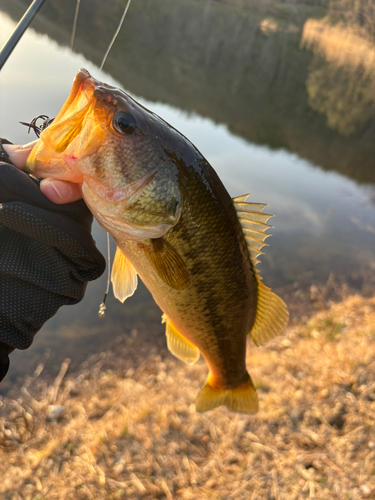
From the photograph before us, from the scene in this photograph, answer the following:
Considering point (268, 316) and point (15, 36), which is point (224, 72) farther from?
point (268, 316)

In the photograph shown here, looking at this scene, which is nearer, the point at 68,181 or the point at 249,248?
the point at 68,181

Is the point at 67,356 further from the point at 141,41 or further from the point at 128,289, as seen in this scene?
the point at 141,41

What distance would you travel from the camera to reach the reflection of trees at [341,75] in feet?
68.0

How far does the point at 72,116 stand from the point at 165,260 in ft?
2.76

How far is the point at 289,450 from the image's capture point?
308 centimetres

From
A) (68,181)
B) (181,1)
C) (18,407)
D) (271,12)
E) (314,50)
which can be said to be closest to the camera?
(68,181)

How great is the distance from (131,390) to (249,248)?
3242 millimetres

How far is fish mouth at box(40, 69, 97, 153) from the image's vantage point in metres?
1.45

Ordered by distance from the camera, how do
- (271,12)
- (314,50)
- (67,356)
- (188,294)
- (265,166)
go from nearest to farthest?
(188,294) → (67,356) → (265,166) → (314,50) → (271,12)

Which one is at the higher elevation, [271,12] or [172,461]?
[271,12]

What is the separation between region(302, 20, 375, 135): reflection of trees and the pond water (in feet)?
0.47

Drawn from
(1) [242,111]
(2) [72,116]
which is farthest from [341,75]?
(2) [72,116]

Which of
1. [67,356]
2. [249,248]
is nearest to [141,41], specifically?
[67,356]

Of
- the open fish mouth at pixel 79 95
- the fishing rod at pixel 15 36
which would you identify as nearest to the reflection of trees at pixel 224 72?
the fishing rod at pixel 15 36
